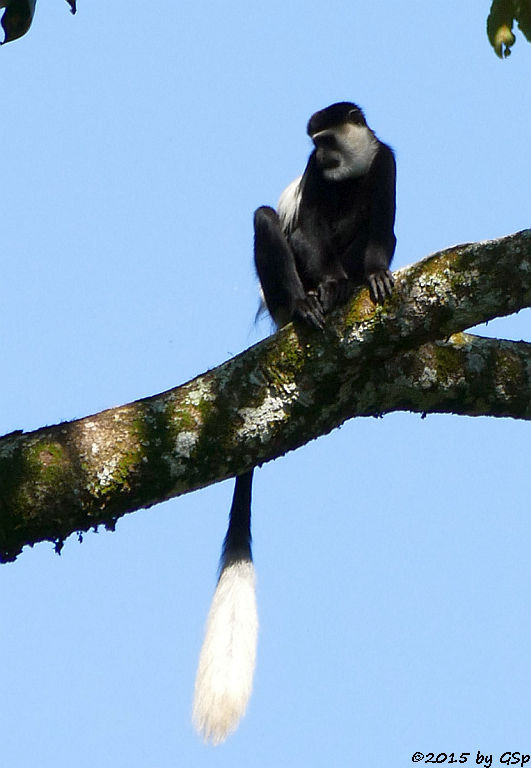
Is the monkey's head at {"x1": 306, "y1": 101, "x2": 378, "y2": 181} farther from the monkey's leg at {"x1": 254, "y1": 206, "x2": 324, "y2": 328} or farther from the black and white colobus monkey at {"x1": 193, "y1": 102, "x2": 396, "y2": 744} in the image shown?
the monkey's leg at {"x1": 254, "y1": 206, "x2": 324, "y2": 328}

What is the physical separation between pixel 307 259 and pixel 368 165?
480mm

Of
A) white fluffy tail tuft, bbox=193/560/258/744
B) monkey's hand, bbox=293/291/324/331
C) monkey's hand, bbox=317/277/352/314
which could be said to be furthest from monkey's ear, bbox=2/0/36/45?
white fluffy tail tuft, bbox=193/560/258/744

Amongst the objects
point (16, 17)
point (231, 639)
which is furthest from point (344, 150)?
point (16, 17)

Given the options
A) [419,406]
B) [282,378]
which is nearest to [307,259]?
[419,406]

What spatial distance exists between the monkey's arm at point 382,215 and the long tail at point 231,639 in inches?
38.9

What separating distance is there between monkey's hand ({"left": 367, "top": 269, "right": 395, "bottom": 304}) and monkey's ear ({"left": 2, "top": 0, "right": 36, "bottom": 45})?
1047 mm

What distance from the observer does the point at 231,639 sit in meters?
2.91

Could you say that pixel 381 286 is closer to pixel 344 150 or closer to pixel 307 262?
pixel 307 262

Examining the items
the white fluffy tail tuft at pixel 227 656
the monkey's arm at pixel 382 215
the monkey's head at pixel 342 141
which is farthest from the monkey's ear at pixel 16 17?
the monkey's head at pixel 342 141

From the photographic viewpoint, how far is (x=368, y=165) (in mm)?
3639

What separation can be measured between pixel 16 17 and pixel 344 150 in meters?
2.18

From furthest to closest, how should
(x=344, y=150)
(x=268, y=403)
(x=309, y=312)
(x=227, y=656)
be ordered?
(x=344, y=150) < (x=227, y=656) < (x=309, y=312) < (x=268, y=403)

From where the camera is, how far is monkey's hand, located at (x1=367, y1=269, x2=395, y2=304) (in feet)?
7.59

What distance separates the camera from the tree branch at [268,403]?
199 cm
